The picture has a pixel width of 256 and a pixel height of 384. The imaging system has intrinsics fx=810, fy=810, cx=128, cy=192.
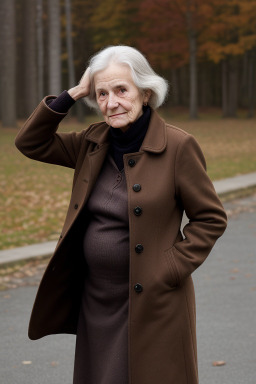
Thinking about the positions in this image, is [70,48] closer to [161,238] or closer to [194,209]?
[194,209]

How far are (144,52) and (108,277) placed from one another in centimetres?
4482

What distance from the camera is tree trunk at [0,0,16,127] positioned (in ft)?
114

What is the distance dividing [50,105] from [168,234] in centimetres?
80

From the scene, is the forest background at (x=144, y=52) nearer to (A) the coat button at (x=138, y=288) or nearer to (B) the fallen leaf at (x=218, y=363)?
(B) the fallen leaf at (x=218, y=363)

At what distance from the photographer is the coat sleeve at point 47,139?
11.5ft

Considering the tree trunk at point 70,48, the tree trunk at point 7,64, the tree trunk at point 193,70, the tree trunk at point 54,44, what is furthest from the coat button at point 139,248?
the tree trunk at point 193,70

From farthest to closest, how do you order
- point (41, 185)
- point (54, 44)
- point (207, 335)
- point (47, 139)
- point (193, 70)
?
point (193, 70), point (54, 44), point (41, 185), point (207, 335), point (47, 139)

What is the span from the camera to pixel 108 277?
3289 mm

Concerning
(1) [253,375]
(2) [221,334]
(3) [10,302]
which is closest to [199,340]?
(2) [221,334]

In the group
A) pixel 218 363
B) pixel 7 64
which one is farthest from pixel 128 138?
pixel 7 64

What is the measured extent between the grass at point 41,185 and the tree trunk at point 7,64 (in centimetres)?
541

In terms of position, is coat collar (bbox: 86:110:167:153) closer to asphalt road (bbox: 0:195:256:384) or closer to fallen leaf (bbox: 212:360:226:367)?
asphalt road (bbox: 0:195:256:384)

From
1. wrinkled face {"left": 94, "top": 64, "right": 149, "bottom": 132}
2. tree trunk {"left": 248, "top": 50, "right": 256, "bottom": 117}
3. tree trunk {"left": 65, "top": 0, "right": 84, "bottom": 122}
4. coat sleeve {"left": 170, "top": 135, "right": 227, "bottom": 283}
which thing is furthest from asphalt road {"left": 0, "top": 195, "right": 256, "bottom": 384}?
tree trunk {"left": 248, "top": 50, "right": 256, "bottom": 117}

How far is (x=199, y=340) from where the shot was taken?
6059mm
